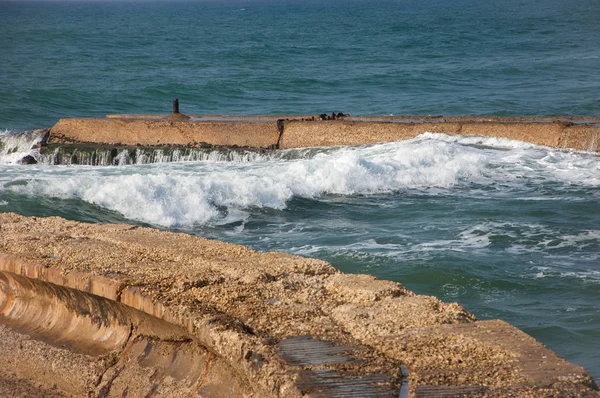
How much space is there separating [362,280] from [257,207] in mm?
5362

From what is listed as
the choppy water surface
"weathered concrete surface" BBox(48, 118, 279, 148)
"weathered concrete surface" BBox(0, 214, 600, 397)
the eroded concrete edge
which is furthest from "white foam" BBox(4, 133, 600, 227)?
the eroded concrete edge

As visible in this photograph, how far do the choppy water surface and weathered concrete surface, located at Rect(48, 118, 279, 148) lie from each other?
0.44 m

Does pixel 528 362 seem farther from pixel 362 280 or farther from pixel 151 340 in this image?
pixel 151 340

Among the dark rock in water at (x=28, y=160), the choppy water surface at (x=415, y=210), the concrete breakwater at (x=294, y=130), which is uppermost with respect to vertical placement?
the concrete breakwater at (x=294, y=130)

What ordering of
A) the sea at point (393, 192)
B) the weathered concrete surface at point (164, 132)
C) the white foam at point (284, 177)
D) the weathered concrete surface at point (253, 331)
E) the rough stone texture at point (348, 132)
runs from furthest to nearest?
the weathered concrete surface at point (164, 132) → the rough stone texture at point (348, 132) → the white foam at point (284, 177) → the sea at point (393, 192) → the weathered concrete surface at point (253, 331)

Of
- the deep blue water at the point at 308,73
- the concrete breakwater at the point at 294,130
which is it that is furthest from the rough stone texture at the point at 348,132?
the deep blue water at the point at 308,73

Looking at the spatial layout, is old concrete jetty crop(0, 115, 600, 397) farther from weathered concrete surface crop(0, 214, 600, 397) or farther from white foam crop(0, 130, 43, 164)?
white foam crop(0, 130, 43, 164)

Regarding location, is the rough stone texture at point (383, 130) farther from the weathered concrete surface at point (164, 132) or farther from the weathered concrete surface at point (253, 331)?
the weathered concrete surface at point (253, 331)

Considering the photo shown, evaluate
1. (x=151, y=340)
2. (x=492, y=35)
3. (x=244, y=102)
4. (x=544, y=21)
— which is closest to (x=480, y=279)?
(x=151, y=340)

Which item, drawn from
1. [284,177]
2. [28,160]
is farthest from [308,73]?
[284,177]

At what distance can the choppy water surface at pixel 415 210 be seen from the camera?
5547 mm

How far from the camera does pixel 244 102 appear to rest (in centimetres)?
2050

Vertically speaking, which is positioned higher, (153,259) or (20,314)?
(153,259)

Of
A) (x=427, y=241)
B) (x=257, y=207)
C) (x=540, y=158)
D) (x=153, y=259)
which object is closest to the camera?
(x=153, y=259)
